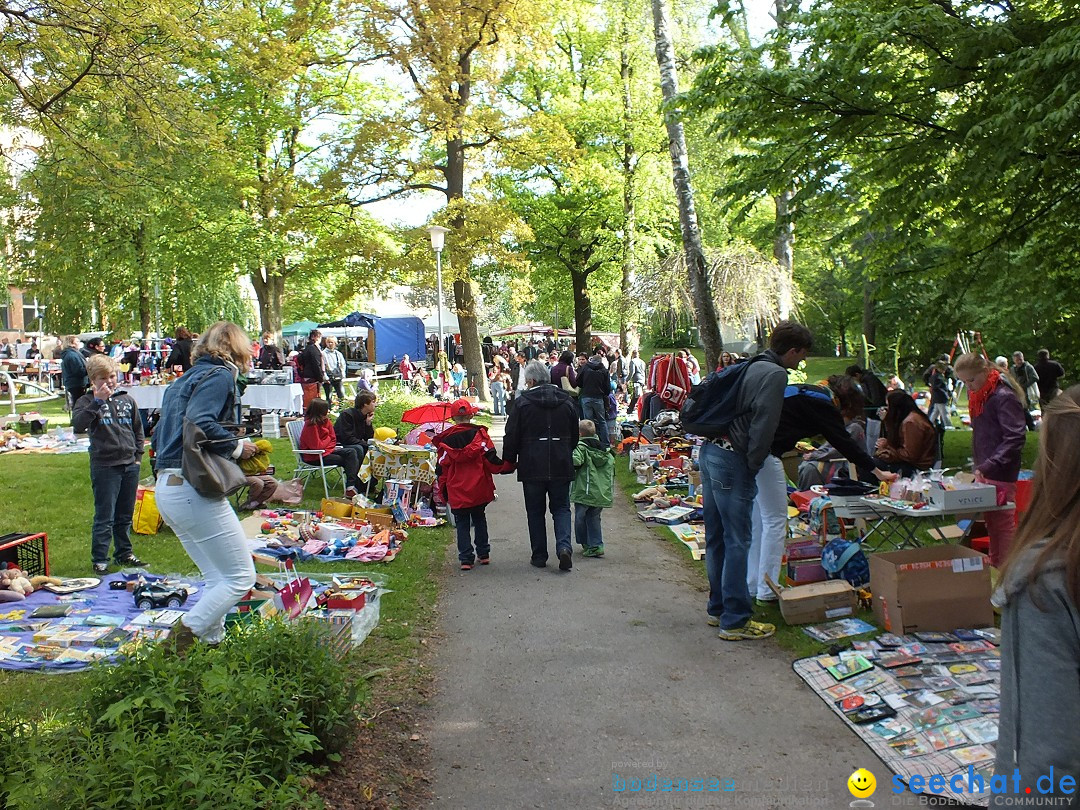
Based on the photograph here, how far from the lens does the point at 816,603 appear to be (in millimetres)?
5691

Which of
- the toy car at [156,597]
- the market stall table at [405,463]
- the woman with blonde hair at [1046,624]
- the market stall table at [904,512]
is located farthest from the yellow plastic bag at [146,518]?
the woman with blonde hair at [1046,624]

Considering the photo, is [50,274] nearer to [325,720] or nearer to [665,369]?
[665,369]

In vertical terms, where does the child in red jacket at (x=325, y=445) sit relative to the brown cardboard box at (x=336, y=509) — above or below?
above

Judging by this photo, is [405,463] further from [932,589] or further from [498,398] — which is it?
[498,398]

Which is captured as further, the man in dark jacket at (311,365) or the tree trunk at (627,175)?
the tree trunk at (627,175)

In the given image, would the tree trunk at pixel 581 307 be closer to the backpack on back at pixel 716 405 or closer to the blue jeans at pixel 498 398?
the blue jeans at pixel 498 398

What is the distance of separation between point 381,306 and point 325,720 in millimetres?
80214

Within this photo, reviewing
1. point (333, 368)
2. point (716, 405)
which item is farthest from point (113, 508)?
point (333, 368)

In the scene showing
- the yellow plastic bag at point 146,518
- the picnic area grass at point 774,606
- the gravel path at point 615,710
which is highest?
the yellow plastic bag at point 146,518

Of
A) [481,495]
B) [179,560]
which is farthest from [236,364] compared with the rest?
[179,560]

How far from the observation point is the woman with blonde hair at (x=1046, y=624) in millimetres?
1626

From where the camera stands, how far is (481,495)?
7605mm

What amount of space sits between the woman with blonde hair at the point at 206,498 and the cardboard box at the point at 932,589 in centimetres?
394

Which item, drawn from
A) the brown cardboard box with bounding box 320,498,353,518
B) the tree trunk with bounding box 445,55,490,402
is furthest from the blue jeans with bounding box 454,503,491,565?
the tree trunk with bounding box 445,55,490,402
